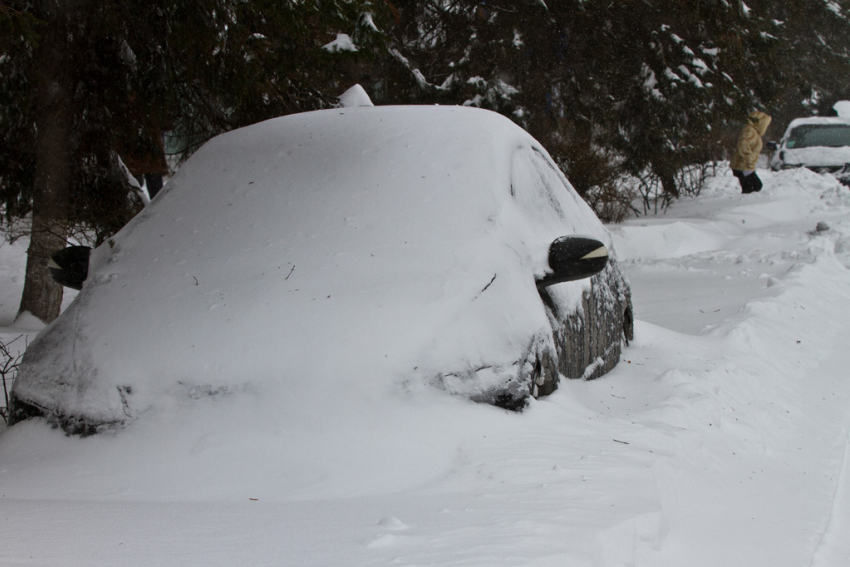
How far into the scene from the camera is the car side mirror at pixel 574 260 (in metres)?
3.53

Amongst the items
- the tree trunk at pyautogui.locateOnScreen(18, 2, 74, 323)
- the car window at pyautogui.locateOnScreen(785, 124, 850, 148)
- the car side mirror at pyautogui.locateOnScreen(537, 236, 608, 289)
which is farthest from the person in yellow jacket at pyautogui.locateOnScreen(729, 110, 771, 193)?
the car side mirror at pyautogui.locateOnScreen(537, 236, 608, 289)

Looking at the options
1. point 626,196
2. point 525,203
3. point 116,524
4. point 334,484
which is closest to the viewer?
point 116,524

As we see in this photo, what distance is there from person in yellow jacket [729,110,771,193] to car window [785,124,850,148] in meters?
4.29

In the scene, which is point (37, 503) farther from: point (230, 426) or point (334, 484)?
point (334, 484)

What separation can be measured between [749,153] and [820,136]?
17.0 feet

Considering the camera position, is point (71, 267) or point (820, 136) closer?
point (71, 267)

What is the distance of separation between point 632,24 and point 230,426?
10567 mm

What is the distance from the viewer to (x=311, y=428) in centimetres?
269

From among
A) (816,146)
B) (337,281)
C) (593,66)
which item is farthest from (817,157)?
(337,281)

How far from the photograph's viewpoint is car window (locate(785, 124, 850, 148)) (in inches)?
779

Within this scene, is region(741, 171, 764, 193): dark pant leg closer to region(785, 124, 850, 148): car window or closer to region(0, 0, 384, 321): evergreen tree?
region(785, 124, 850, 148): car window

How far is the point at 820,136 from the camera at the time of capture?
20000mm

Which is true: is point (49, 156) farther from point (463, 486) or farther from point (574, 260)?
point (463, 486)

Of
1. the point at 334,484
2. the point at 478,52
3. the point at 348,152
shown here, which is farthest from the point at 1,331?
the point at 478,52
